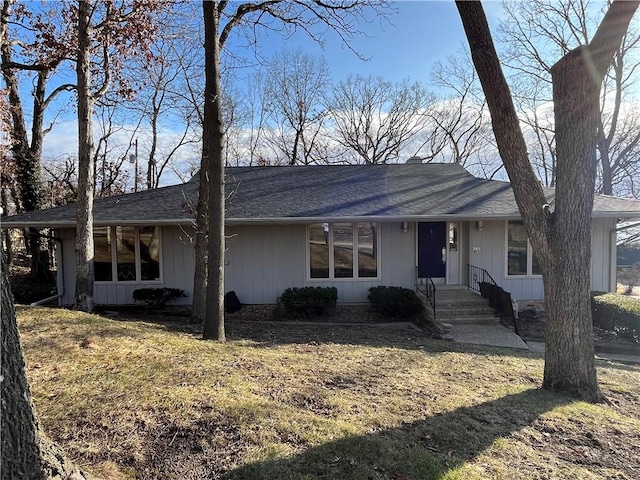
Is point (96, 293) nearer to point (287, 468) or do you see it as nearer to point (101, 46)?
point (101, 46)

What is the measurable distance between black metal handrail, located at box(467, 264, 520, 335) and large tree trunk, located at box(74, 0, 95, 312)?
9009 mm

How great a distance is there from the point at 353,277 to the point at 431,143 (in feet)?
69.1

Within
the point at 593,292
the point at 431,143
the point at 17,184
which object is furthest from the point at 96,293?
the point at 431,143

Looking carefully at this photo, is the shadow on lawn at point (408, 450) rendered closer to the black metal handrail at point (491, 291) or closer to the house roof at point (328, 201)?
the black metal handrail at point (491, 291)

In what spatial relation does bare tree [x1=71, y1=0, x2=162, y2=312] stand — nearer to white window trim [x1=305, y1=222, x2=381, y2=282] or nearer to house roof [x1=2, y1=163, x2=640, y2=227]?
house roof [x1=2, y1=163, x2=640, y2=227]

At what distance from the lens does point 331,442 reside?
3057 mm

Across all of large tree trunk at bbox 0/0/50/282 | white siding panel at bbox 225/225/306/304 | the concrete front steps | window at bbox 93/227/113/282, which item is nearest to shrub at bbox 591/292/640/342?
the concrete front steps

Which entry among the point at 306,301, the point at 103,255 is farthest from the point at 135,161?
the point at 306,301

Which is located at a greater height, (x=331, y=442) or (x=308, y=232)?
(x=308, y=232)

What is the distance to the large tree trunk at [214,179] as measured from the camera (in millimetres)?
6250

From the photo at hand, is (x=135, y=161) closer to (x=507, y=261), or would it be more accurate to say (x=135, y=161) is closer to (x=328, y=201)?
(x=328, y=201)

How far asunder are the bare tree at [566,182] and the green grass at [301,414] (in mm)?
524

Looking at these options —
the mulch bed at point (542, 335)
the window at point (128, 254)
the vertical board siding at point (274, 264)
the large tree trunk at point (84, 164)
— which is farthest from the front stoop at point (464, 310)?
the large tree trunk at point (84, 164)

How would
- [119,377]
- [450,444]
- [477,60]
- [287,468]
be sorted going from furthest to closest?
[477,60] < [119,377] < [450,444] < [287,468]
